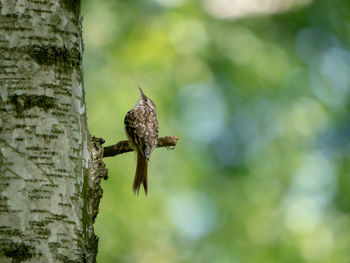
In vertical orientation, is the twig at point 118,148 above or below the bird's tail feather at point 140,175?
below

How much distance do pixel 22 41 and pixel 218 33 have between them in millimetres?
9225

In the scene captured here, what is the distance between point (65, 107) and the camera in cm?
267

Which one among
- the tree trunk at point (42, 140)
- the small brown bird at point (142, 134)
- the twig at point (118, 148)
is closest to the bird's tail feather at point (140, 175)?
the small brown bird at point (142, 134)

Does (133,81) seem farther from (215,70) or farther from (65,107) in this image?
(65,107)

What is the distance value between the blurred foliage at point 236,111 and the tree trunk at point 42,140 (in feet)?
22.5

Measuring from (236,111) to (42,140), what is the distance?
874cm

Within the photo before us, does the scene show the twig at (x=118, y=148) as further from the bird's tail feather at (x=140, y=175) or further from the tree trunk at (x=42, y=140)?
the bird's tail feather at (x=140, y=175)

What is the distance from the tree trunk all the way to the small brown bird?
269 centimetres

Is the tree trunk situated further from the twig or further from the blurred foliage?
the blurred foliage

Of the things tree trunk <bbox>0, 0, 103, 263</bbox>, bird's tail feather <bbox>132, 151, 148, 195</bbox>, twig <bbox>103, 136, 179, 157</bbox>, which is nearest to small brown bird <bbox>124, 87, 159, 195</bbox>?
bird's tail feather <bbox>132, 151, 148, 195</bbox>

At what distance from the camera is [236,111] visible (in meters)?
11.2

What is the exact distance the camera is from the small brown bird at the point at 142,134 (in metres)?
5.92

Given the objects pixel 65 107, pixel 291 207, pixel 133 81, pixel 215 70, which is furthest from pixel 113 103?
pixel 65 107

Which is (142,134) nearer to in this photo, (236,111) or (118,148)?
(118,148)
